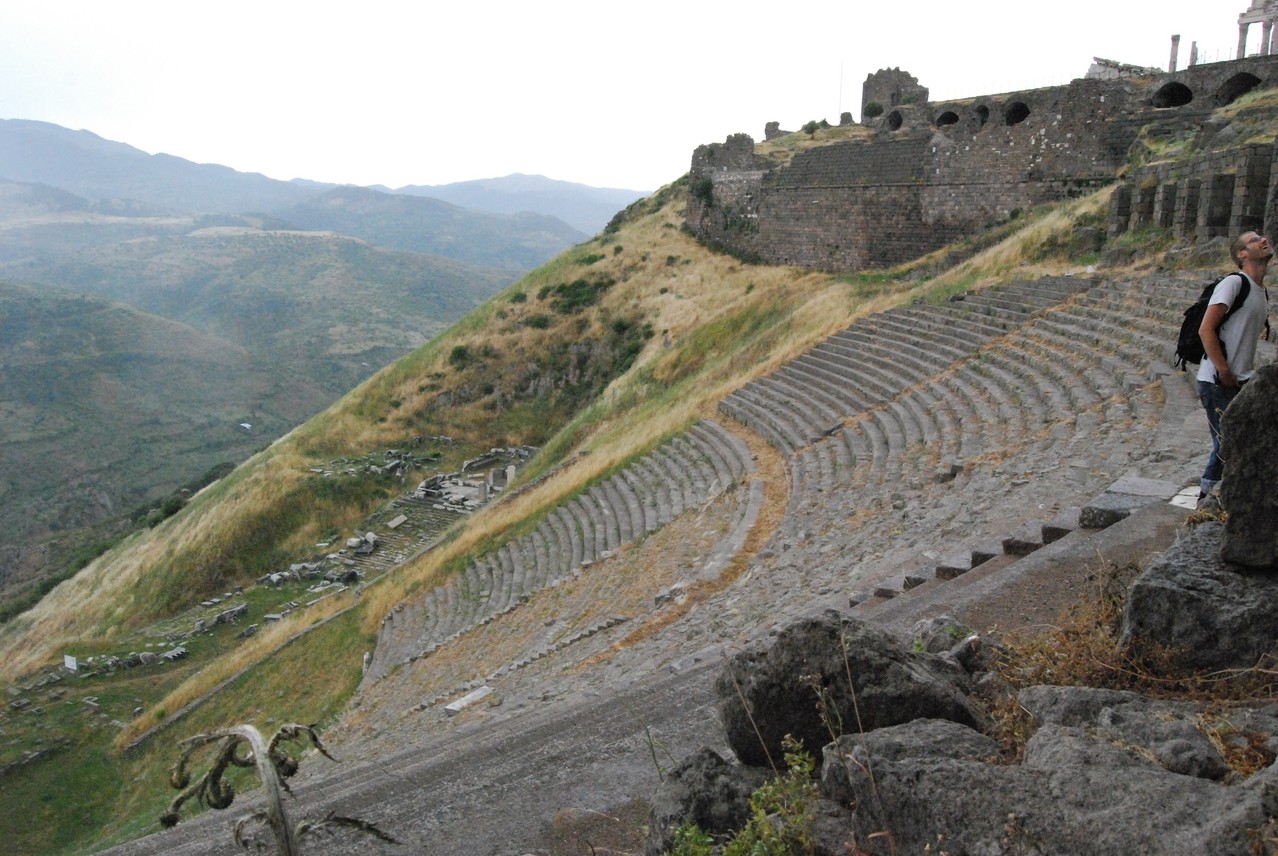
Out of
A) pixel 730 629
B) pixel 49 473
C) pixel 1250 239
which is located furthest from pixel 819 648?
pixel 49 473

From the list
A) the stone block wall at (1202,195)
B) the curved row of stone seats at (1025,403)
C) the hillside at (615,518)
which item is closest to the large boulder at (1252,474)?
the hillside at (615,518)

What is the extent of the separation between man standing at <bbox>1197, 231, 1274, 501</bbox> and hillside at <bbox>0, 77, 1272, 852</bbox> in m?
1.87

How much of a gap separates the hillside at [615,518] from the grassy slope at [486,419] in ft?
0.35

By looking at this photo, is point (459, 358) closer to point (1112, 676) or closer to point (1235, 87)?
point (1235, 87)

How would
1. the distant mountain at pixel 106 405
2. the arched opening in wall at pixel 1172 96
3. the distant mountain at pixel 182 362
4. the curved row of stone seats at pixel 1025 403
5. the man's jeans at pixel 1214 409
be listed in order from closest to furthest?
1. the man's jeans at pixel 1214 409
2. the curved row of stone seats at pixel 1025 403
3. the arched opening in wall at pixel 1172 96
4. the distant mountain at pixel 106 405
5. the distant mountain at pixel 182 362

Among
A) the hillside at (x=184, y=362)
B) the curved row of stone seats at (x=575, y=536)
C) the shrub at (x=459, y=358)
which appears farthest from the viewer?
the hillside at (x=184, y=362)

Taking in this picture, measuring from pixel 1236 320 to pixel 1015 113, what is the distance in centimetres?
2308

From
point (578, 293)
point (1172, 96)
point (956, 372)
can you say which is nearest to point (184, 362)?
point (578, 293)

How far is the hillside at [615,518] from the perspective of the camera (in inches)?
275

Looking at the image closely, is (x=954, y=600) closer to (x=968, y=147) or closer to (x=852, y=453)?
(x=852, y=453)

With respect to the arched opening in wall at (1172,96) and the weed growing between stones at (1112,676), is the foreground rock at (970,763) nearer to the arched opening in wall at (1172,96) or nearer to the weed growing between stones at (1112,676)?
the weed growing between stones at (1112,676)

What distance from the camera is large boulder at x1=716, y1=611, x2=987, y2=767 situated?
3.03 meters

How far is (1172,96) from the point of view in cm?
2273

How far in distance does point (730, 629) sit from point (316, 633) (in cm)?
1242
